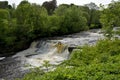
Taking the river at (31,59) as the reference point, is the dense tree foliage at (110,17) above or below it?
above

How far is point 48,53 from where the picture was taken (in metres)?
29.7

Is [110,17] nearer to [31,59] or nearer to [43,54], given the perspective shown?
[31,59]

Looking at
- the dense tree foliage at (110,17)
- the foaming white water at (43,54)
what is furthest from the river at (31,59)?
the dense tree foliage at (110,17)

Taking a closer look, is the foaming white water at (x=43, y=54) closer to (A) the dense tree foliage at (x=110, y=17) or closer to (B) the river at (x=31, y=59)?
(B) the river at (x=31, y=59)

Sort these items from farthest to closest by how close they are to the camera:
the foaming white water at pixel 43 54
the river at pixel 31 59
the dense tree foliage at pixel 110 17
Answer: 1. the foaming white water at pixel 43 54
2. the river at pixel 31 59
3. the dense tree foliage at pixel 110 17

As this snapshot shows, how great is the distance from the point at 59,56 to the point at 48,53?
1805 millimetres

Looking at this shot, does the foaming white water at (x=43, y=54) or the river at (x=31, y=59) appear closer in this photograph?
the river at (x=31, y=59)

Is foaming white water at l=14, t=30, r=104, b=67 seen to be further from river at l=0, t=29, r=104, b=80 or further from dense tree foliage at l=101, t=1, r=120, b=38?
dense tree foliage at l=101, t=1, r=120, b=38

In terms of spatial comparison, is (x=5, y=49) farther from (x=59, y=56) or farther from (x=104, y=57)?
(x=104, y=57)

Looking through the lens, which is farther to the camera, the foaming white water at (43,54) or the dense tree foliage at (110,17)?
the foaming white water at (43,54)

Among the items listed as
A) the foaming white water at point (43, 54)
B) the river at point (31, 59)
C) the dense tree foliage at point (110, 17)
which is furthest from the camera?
the foaming white water at point (43, 54)

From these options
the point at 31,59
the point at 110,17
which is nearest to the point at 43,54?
the point at 31,59

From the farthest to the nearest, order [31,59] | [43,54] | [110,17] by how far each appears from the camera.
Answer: [43,54] → [31,59] → [110,17]

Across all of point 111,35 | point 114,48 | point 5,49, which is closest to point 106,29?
point 111,35
